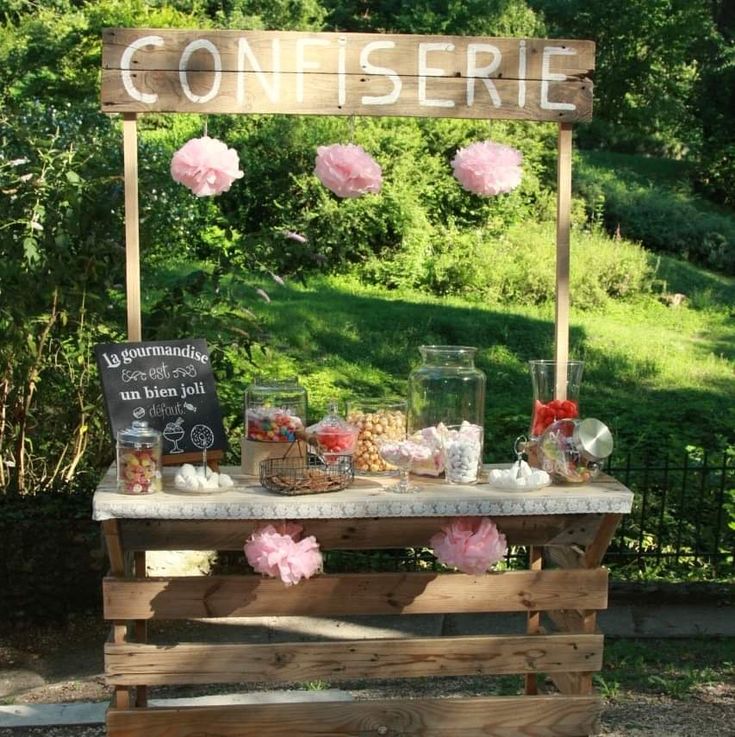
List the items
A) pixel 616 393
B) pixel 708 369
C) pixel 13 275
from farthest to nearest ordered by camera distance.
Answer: pixel 708 369 < pixel 616 393 < pixel 13 275

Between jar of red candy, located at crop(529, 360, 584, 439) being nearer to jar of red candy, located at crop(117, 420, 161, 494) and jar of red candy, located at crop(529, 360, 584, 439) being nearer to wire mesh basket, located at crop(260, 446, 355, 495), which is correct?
wire mesh basket, located at crop(260, 446, 355, 495)

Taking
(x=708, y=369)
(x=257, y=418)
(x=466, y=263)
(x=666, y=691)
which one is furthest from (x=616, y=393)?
(x=257, y=418)

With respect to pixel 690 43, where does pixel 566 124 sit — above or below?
below

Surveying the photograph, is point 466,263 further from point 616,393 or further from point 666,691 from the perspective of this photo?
point 666,691

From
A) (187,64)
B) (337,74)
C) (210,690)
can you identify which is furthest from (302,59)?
(210,690)

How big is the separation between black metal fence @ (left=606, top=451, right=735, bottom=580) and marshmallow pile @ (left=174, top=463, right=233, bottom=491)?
280cm

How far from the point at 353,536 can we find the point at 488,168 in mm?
1237

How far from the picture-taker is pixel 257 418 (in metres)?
3.56

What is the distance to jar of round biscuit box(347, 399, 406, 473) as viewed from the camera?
360 centimetres

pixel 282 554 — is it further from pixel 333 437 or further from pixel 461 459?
pixel 461 459

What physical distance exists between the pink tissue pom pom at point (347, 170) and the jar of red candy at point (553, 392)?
0.79 metres

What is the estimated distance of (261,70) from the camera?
352 centimetres

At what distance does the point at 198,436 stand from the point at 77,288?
64.2 inches

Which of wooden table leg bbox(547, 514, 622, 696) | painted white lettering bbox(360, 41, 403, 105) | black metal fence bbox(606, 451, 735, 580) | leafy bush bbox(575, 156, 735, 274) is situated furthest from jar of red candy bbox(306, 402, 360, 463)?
leafy bush bbox(575, 156, 735, 274)
